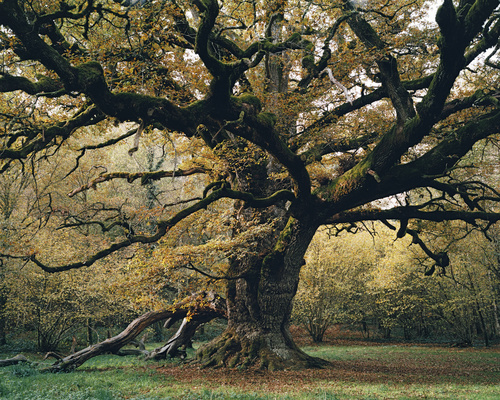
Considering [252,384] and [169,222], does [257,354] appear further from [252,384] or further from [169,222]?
[169,222]

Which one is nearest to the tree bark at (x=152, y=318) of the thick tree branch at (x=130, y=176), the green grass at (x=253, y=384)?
the green grass at (x=253, y=384)

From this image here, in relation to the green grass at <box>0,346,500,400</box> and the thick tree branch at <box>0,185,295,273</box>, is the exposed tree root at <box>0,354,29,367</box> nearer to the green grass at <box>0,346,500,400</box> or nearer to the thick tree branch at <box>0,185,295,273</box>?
the green grass at <box>0,346,500,400</box>

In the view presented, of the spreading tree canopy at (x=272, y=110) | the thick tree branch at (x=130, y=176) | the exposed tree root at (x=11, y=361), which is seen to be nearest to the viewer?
the spreading tree canopy at (x=272, y=110)

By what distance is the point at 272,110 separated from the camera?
10.5 metres

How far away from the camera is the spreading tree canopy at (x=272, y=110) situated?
24.7ft

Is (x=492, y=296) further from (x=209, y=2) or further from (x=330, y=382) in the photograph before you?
(x=209, y=2)

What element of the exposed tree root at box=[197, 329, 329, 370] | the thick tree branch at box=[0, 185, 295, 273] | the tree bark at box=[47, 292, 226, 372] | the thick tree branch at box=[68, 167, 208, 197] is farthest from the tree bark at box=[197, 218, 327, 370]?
the thick tree branch at box=[68, 167, 208, 197]

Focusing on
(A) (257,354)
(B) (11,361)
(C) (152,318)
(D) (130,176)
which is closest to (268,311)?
(A) (257,354)

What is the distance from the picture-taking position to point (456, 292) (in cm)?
2177

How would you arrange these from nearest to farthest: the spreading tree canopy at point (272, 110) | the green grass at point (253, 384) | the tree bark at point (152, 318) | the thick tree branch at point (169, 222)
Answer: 1. the green grass at point (253, 384)
2. the spreading tree canopy at point (272, 110)
3. the thick tree branch at point (169, 222)
4. the tree bark at point (152, 318)

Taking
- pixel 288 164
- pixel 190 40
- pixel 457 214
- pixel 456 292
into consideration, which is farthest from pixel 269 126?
pixel 456 292

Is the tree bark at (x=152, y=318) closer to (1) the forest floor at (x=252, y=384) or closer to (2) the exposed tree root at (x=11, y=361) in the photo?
(1) the forest floor at (x=252, y=384)

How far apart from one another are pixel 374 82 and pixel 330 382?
343 inches

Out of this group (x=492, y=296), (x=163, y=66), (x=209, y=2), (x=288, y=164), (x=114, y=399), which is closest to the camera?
(x=209, y=2)
